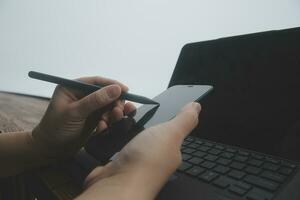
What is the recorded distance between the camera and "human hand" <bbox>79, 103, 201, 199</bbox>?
0.70ft

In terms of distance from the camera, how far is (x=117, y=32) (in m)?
1.11

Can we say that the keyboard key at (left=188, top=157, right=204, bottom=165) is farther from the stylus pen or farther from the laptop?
the stylus pen

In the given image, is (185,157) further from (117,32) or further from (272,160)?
(117,32)

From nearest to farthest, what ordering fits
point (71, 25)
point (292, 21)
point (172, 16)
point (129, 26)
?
point (292, 21), point (172, 16), point (129, 26), point (71, 25)

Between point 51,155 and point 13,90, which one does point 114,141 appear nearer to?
point 51,155

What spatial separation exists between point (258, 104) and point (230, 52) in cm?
12

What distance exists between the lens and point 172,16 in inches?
34.9

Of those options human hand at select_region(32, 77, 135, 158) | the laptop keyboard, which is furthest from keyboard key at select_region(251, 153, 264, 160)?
human hand at select_region(32, 77, 135, 158)

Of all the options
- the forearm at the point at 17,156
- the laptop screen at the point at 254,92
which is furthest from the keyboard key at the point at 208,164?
the forearm at the point at 17,156

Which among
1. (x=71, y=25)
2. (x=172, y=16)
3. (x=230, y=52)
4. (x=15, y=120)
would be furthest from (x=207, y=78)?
(x=71, y=25)

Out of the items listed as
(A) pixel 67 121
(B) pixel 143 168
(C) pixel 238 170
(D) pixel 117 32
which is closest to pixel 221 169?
(C) pixel 238 170

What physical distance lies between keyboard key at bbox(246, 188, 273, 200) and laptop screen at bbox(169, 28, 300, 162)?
131 mm

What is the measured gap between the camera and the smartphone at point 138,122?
1.14ft

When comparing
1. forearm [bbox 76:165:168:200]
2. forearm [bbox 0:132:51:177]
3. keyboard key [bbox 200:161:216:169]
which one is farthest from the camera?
forearm [bbox 0:132:51:177]
